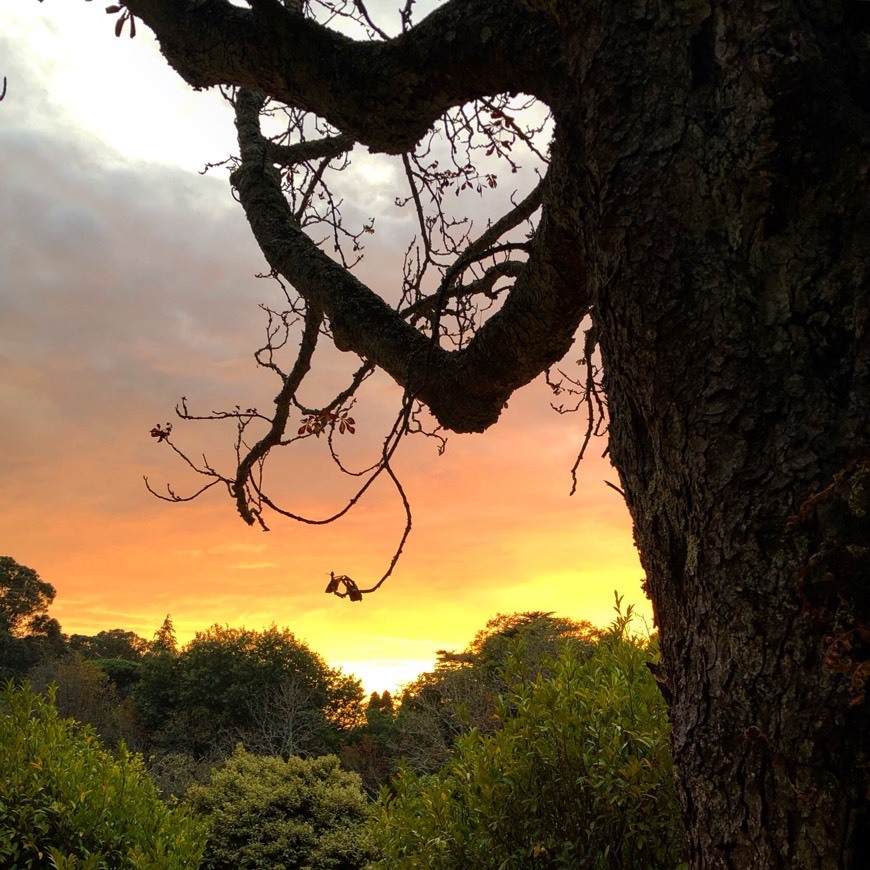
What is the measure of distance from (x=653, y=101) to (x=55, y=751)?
194 inches

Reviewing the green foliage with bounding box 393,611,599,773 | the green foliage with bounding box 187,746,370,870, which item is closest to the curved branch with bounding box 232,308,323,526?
the green foliage with bounding box 187,746,370,870

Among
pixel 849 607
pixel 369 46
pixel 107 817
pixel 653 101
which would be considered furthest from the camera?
pixel 107 817

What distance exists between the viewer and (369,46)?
2.08 metres

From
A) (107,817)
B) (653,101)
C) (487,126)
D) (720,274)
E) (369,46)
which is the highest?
(487,126)

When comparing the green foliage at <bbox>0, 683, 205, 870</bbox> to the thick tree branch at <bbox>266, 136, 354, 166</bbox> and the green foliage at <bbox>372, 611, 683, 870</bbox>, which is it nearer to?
the green foliage at <bbox>372, 611, 683, 870</bbox>

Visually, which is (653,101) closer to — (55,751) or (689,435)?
(689,435)

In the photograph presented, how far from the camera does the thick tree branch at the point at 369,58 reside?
6.01 ft

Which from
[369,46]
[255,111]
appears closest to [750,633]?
[369,46]

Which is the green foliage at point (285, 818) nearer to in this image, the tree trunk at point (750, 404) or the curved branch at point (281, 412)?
the curved branch at point (281, 412)

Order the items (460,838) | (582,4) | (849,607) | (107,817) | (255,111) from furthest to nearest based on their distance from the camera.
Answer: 1. (107,817)
2. (255,111)
3. (460,838)
4. (582,4)
5. (849,607)

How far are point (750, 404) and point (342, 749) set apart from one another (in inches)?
794

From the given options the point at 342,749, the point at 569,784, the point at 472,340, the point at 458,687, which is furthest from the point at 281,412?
the point at 342,749

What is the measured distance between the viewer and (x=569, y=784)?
331 centimetres

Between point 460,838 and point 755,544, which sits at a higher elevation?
point 755,544
